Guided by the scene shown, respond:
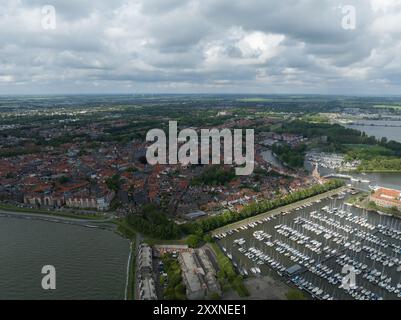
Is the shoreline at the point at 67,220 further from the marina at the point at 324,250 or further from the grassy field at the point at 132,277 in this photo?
the marina at the point at 324,250

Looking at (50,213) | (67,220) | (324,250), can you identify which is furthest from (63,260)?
(324,250)

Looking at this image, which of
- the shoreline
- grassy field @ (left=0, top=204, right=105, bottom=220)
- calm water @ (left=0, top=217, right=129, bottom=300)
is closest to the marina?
calm water @ (left=0, top=217, right=129, bottom=300)

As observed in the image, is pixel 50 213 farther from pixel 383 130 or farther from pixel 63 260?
pixel 383 130

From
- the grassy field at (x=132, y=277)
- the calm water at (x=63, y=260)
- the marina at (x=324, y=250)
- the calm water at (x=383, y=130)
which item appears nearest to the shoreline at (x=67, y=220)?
the calm water at (x=63, y=260)

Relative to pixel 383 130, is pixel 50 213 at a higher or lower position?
lower

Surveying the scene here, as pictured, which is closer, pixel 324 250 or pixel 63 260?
pixel 63 260

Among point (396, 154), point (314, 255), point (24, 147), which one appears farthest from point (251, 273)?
point (24, 147)

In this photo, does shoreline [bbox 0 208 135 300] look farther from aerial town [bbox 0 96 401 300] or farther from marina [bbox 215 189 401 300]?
marina [bbox 215 189 401 300]
